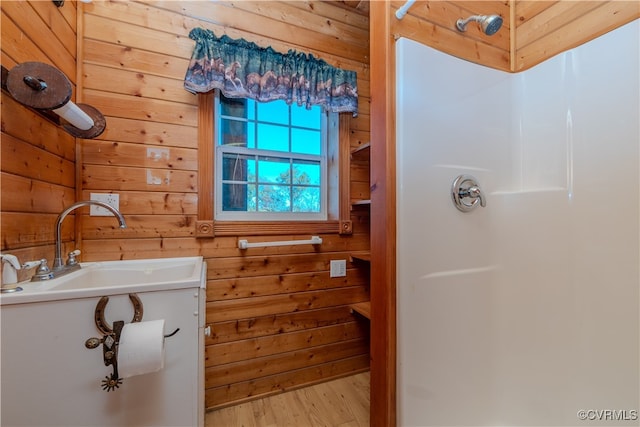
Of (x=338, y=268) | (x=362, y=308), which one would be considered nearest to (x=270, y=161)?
(x=338, y=268)

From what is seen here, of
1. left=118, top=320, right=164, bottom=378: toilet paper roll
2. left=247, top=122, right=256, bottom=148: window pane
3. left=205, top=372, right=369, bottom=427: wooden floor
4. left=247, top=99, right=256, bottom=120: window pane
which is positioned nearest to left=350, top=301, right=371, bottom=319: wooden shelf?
left=205, top=372, right=369, bottom=427: wooden floor

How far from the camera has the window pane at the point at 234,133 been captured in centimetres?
162

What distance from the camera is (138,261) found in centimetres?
132

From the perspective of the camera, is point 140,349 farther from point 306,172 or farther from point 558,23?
point 558,23

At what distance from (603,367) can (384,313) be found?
884 millimetres

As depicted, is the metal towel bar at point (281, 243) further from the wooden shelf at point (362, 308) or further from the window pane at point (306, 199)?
the wooden shelf at point (362, 308)

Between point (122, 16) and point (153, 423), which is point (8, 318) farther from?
point (122, 16)

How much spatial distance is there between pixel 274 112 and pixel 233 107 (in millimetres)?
264

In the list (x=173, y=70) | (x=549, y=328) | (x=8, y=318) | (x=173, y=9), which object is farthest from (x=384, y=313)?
(x=173, y=9)

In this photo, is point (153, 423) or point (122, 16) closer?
point (153, 423)

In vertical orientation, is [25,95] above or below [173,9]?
below

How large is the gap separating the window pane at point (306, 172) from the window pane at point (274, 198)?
0.11 meters

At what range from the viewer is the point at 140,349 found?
0.81 m

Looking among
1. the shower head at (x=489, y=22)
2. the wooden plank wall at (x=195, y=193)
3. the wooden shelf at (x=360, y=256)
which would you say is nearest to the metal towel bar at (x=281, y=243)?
the wooden plank wall at (x=195, y=193)
